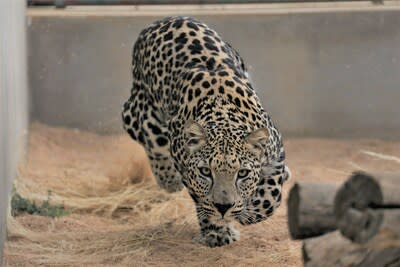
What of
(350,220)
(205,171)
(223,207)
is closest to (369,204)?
(350,220)

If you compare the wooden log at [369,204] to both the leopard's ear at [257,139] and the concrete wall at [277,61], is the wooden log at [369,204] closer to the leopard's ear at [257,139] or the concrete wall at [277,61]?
the leopard's ear at [257,139]

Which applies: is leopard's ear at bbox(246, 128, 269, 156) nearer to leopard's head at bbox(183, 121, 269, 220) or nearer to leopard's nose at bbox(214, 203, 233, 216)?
leopard's head at bbox(183, 121, 269, 220)

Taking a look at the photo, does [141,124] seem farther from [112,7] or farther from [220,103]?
[112,7]

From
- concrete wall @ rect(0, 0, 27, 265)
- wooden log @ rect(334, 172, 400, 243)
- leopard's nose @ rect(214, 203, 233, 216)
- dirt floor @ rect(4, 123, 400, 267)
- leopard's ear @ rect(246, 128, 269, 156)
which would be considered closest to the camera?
wooden log @ rect(334, 172, 400, 243)

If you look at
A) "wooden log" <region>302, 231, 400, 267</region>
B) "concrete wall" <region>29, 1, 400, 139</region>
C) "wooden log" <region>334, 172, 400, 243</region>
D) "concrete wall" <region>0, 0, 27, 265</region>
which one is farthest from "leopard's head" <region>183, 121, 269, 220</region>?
"concrete wall" <region>29, 1, 400, 139</region>

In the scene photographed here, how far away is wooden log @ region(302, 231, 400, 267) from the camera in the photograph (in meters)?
3.60

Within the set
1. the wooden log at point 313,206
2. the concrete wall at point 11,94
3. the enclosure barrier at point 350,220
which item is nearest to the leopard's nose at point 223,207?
the concrete wall at point 11,94

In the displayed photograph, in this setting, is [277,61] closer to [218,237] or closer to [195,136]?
[218,237]

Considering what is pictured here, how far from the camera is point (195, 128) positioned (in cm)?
632

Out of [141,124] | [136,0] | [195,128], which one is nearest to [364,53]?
[136,0]

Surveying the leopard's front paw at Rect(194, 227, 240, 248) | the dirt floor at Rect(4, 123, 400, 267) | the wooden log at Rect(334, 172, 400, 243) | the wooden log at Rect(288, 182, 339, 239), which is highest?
the wooden log at Rect(334, 172, 400, 243)

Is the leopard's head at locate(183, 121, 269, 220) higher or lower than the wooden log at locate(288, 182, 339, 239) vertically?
lower

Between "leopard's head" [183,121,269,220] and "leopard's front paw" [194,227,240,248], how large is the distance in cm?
38

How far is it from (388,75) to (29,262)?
536 centimetres
